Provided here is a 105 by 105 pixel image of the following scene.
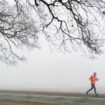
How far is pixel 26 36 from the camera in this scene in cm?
3484

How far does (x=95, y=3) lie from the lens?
1126 inches

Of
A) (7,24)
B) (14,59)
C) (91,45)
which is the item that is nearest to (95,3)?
(91,45)

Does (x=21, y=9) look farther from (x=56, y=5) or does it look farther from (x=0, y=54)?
(x=0, y=54)

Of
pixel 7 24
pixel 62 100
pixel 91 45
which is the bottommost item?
pixel 62 100

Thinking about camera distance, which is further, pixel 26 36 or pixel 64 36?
pixel 26 36

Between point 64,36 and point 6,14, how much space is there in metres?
4.80

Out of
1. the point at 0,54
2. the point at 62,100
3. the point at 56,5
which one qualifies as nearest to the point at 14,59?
the point at 0,54

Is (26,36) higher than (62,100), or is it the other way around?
(26,36)

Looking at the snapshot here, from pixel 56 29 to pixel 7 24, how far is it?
3.94 m

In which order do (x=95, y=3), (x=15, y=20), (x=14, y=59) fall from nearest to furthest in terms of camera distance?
1. (x=95, y=3)
2. (x=15, y=20)
3. (x=14, y=59)

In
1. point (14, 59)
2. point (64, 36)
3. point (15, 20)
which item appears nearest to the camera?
point (64, 36)

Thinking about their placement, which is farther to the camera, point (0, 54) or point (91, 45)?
point (0, 54)

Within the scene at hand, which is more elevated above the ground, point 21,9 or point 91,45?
point 21,9

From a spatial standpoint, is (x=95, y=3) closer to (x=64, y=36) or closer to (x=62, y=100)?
(x=64, y=36)
